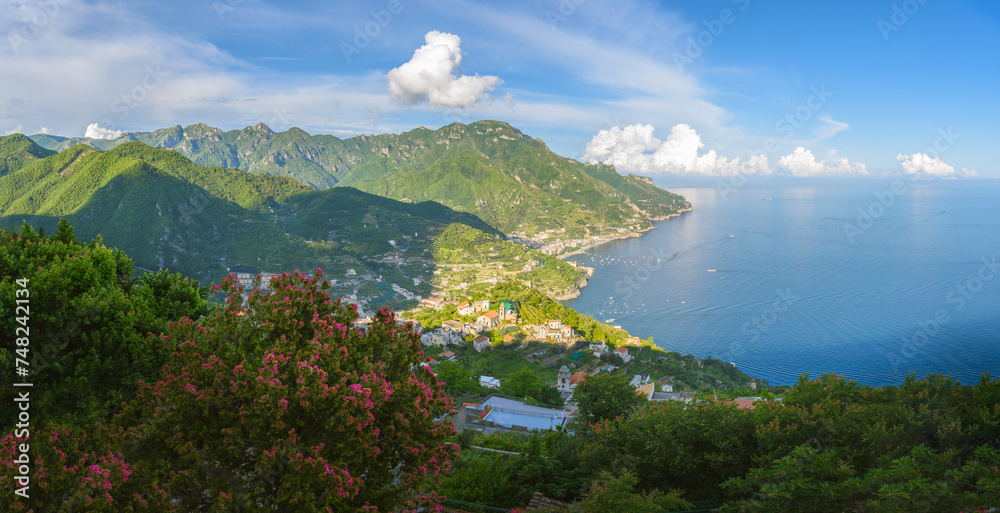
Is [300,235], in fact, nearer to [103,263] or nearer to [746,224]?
[103,263]

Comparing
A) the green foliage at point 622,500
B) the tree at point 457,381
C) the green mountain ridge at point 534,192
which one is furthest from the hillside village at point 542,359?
the green mountain ridge at point 534,192

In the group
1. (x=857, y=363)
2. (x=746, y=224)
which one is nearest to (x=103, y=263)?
(x=857, y=363)

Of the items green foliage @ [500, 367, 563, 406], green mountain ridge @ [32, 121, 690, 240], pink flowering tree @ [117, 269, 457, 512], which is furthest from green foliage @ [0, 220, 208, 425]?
green mountain ridge @ [32, 121, 690, 240]

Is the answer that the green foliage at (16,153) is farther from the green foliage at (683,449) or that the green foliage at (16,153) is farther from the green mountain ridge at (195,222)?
the green foliage at (683,449)

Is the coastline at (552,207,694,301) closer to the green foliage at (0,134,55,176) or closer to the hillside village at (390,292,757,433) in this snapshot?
the hillside village at (390,292,757,433)

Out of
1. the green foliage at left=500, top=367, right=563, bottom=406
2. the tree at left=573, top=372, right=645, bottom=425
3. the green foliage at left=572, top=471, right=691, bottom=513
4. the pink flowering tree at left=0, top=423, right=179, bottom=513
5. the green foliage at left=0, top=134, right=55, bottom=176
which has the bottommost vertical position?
the green foliage at left=500, top=367, right=563, bottom=406
